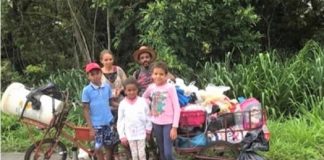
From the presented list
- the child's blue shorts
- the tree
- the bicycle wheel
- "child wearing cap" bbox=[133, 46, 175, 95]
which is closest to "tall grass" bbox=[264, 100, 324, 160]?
"child wearing cap" bbox=[133, 46, 175, 95]

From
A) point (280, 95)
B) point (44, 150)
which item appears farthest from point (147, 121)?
point (280, 95)

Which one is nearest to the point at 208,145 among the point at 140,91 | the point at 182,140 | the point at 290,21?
the point at 182,140

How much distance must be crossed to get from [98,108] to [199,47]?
13.5 feet

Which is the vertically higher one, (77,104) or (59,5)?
(59,5)

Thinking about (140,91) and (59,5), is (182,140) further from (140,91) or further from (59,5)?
(59,5)

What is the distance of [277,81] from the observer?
31.1ft

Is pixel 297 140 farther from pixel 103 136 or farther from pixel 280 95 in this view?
pixel 103 136

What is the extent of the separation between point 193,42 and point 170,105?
3.98 metres

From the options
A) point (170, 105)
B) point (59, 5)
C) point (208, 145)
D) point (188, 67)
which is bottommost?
point (208, 145)

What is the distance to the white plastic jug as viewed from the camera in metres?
7.39

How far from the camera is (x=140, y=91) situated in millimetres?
7375

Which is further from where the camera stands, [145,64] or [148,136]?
[145,64]

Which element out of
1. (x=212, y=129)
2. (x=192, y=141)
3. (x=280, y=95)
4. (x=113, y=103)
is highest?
(x=280, y=95)

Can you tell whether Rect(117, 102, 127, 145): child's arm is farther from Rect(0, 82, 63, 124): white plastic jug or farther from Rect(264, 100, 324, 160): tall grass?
Rect(264, 100, 324, 160): tall grass
